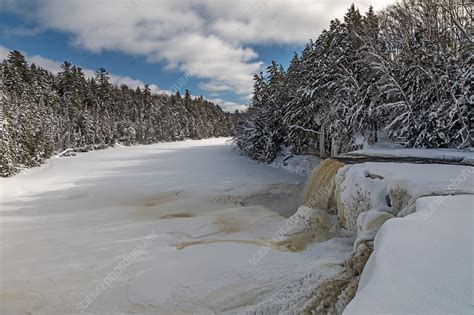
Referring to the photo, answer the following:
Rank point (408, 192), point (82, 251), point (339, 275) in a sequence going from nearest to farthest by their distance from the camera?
point (339, 275) → point (408, 192) → point (82, 251)

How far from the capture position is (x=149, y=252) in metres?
7.13

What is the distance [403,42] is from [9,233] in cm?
1861

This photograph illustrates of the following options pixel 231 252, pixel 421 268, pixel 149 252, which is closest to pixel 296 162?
pixel 231 252

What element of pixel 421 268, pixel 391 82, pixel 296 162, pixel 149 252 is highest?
pixel 391 82

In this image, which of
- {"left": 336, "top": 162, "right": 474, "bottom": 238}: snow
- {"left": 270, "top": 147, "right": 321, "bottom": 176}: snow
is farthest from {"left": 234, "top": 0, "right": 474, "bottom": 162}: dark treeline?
{"left": 336, "top": 162, "right": 474, "bottom": 238}: snow

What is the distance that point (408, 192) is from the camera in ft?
18.3

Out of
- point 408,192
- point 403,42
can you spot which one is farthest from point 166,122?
point 408,192

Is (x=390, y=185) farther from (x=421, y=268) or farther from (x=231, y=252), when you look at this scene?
(x=421, y=268)

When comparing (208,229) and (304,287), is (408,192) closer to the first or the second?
(304,287)

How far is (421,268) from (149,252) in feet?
19.3

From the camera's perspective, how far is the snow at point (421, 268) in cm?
227

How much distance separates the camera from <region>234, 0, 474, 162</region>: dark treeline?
11562mm

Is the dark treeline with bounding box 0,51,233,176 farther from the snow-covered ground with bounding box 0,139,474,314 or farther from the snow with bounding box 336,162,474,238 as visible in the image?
the snow with bounding box 336,162,474,238

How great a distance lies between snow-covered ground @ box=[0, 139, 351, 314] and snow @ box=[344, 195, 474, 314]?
1.29 m
